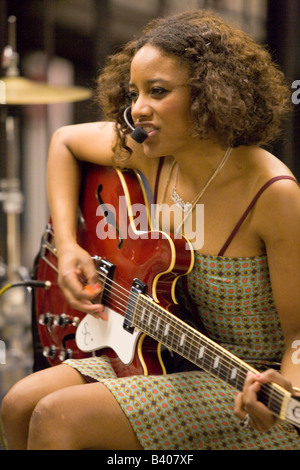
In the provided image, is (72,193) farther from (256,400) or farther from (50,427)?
(256,400)

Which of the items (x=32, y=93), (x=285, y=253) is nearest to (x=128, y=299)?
(x=285, y=253)

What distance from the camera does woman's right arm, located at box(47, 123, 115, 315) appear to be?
160 cm

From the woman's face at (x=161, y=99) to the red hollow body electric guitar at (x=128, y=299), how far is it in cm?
21

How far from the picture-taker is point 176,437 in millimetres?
1312

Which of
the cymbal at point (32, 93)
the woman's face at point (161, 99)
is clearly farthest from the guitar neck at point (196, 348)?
the cymbal at point (32, 93)

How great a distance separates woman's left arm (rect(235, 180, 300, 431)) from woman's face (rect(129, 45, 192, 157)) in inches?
9.6

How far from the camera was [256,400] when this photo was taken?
112 cm

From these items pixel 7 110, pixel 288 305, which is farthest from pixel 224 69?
pixel 7 110

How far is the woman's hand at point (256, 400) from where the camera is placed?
111cm

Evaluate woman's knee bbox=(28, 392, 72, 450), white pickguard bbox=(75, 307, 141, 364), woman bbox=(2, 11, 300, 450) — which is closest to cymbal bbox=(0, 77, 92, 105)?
woman bbox=(2, 11, 300, 450)

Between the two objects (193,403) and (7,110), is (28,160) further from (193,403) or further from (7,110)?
(193,403)

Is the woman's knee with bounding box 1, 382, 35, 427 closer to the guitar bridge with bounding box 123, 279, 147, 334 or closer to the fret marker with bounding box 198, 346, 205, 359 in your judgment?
the guitar bridge with bounding box 123, 279, 147, 334

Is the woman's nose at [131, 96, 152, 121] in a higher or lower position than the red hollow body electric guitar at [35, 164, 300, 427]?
higher

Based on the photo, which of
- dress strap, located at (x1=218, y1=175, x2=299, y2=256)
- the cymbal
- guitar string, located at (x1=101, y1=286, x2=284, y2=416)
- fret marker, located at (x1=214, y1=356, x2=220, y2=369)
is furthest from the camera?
the cymbal
